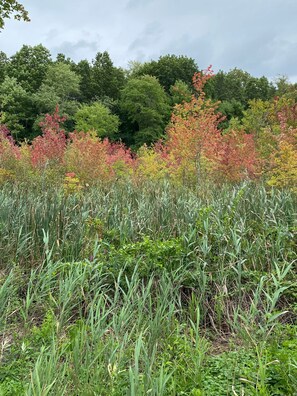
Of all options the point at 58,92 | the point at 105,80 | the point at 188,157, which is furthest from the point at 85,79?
the point at 188,157

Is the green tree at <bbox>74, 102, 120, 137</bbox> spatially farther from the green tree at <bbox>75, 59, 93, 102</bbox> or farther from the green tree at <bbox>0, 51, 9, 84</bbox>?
the green tree at <bbox>0, 51, 9, 84</bbox>

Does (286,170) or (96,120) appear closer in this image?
(286,170)

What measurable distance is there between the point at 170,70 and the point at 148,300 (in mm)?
34545

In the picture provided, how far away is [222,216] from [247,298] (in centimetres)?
93

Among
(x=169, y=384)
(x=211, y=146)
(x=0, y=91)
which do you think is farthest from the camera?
(x=0, y=91)

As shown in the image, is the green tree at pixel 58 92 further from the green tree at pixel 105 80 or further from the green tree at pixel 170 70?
the green tree at pixel 170 70

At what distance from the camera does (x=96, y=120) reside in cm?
2662

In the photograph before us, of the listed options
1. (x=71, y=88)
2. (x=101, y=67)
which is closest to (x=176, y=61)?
(x=101, y=67)

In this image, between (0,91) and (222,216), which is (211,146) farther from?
(0,91)

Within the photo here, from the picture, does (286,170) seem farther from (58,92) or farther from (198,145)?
(58,92)

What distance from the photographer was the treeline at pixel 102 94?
26.9 metres

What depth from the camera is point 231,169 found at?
8422mm

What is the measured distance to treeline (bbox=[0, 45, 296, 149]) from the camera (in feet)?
88.3

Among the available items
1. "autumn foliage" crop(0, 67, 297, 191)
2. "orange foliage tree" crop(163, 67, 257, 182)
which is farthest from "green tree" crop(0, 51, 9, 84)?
"orange foliage tree" crop(163, 67, 257, 182)
